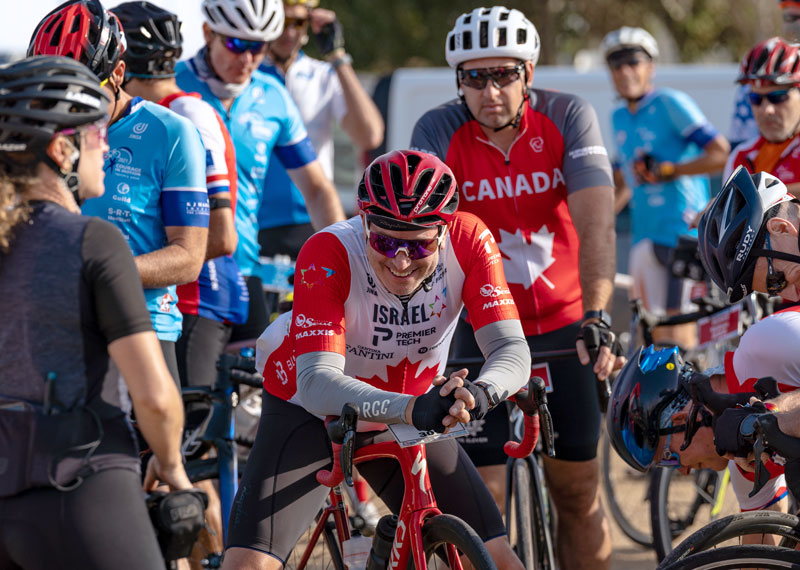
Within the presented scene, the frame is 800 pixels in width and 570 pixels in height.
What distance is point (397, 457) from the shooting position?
370 cm

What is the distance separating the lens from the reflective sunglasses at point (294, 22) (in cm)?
707

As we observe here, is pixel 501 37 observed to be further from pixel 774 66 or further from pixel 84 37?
pixel 774 66

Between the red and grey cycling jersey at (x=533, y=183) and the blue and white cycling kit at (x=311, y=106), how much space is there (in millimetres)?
1806

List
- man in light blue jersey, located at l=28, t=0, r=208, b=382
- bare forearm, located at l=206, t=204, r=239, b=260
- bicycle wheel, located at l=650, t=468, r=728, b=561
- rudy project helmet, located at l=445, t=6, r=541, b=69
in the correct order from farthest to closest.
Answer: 1. bicycle wheel, located at l=650, t=468, r=728, b=561
2. rudy project helmet, located at l=445, t=6, r=541, b=69
3. bare forearm, located at l=206, t=204, r=239, b=260
4. man in light blue jersey, located at l=28, t=0, r=208, b=382

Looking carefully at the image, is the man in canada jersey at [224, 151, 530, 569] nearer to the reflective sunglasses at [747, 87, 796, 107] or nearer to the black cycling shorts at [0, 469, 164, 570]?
the black cycling shorts at [0, 469, 164, 570]

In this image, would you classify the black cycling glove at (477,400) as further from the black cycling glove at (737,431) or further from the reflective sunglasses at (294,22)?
the reflective sunglasses at (294,22)

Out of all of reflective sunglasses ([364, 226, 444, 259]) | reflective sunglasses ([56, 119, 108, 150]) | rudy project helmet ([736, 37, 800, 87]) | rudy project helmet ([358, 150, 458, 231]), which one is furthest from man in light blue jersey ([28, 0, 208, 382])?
rudy project helmet ([736, 37, 800, 87])

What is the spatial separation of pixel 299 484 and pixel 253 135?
95.0 inches

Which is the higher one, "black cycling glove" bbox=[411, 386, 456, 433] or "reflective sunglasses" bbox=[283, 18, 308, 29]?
"reflective sunglasses" bbox=[283, 18, 308, 29]

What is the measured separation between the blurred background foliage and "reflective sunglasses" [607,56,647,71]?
37.2 feet

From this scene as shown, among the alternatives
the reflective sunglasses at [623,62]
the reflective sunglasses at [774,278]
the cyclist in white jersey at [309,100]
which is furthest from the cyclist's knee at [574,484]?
the reflective sunglasses at [623,62]

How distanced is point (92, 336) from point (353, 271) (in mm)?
1132

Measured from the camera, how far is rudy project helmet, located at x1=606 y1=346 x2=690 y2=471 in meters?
3.44

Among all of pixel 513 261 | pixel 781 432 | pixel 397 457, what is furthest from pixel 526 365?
pixel 513 261
